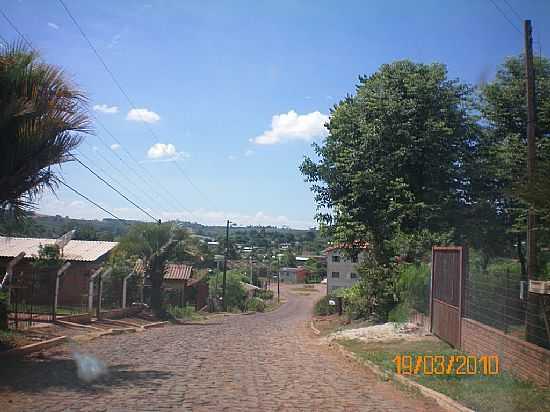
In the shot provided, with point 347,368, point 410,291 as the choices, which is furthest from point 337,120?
point 347,368

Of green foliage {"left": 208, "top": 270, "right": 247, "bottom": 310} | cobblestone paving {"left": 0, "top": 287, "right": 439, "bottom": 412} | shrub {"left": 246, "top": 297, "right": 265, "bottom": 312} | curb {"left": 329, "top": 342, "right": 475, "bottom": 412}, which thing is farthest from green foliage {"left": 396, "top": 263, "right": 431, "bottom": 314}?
shrub {"left": 246, "top": 297, "right": 265, "bottom": 312}

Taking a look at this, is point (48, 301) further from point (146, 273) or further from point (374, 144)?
point (374, 144)

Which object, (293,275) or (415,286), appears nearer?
(415,286)

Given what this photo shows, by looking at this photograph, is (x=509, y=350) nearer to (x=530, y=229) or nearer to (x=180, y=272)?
(x=530, y=229)

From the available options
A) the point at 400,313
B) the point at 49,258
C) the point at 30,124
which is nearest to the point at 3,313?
the point at 30,124

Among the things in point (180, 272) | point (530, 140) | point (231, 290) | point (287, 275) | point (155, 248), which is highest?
point (530, 140)

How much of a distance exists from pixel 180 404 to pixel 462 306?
25.0ft

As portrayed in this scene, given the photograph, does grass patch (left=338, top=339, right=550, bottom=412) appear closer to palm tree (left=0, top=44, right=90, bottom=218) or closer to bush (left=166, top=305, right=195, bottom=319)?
palm tree (left=0, top=44, right=90, bottom=218)

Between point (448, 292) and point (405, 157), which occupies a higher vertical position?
point (405, 157)

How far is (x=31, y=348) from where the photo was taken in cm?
1253

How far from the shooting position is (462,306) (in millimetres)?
13266
